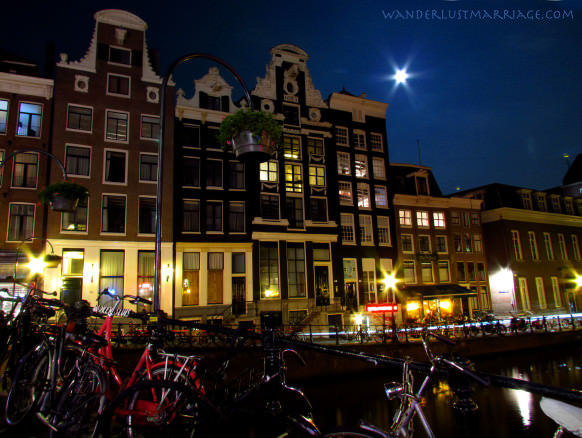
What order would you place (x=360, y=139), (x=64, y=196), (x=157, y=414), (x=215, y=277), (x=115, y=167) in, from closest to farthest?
(x=157, y=414) < (x=64, y=196) < (x=115, y=167) < (x=215, y=277) < (x=360, y=139)

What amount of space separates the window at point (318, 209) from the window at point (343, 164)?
3840mm

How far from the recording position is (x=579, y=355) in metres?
29.8

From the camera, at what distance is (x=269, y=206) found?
3039cm

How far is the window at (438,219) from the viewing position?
39500mm

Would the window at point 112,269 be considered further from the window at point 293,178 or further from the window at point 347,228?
the window at point 347,228

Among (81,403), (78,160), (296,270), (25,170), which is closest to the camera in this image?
(81,403)

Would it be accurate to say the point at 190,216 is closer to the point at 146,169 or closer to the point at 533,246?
the point at 146,169

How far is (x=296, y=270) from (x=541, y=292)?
1236 inches

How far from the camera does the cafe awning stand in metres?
34.6

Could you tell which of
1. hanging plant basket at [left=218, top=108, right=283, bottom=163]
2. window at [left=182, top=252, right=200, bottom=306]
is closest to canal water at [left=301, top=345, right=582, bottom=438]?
hanging plant basket at [left=218, top=108, right=283, bottom=163]

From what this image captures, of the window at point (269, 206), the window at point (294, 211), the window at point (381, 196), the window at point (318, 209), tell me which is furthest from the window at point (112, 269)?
the window at point (381, 196)

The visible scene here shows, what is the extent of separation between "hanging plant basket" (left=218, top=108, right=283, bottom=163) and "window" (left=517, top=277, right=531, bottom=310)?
43.7m

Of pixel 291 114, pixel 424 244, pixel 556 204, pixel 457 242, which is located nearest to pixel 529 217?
pixel 556 204

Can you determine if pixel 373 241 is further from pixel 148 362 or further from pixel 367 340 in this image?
pixel 148 362
